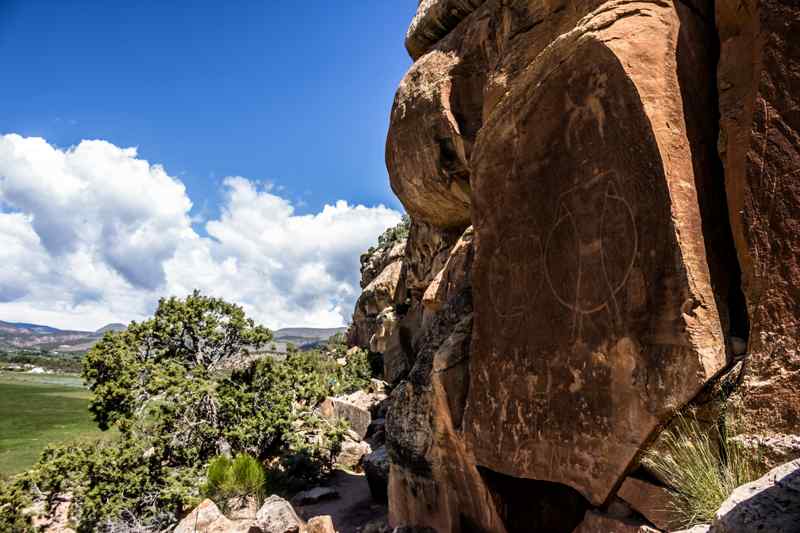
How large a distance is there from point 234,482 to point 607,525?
8992 millimetres

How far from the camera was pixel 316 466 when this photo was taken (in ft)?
42.1

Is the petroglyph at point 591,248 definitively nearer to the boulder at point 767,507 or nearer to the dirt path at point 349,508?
the boulder at point 767,507

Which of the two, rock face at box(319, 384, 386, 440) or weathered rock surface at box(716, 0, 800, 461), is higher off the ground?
weathered rock surface at box(716, 0, 800, 461)

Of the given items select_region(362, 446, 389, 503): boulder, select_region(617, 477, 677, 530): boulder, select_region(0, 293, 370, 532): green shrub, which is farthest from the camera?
select_region(362, 446, 389, 503): boulder

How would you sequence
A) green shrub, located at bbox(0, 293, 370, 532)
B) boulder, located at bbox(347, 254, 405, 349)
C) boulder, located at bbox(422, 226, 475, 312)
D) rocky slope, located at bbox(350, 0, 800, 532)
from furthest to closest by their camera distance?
1. boulder, located at bbox(347, 254, 405, 349)
2. green shrub, located at bbox(0, 293, 370, 532)
3. boulder, located at bbox(422, 226, 475, 312)
4. rocky slope, located at bbox(350, 0, 800, 532)

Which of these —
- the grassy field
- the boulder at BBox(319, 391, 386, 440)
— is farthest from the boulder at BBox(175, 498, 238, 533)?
the grassy field

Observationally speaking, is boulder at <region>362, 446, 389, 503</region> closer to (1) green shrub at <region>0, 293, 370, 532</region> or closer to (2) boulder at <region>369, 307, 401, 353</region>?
(1) green shrub at <region>0, 293, 370, 532</region>

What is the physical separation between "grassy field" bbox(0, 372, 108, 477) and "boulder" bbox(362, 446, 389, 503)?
414 inches

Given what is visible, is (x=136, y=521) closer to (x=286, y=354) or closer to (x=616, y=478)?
(x=286, y=354)

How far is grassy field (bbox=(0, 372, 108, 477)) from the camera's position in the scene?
96.1 feet

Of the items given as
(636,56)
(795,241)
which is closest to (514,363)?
(795,241)

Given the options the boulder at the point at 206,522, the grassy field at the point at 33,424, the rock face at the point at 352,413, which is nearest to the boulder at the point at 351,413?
the rock face at the point at 352,413

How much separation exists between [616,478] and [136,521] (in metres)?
10.3

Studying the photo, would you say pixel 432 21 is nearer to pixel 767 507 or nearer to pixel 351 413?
pixel 767 507
